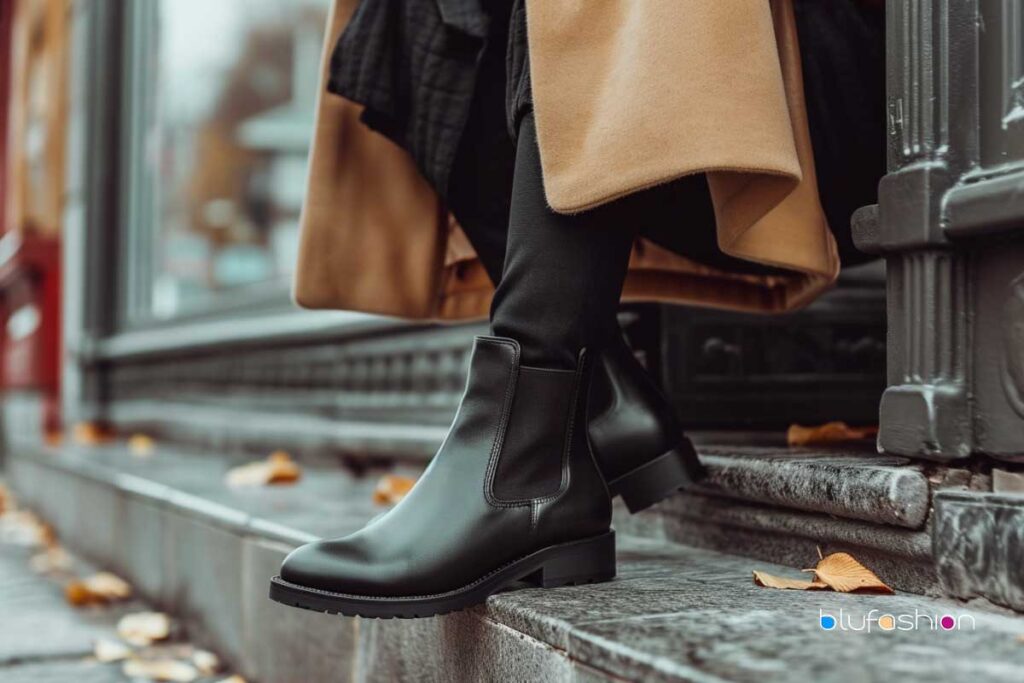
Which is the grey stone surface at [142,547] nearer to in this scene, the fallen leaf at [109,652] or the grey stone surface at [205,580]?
the grey stone surface at [205,580]

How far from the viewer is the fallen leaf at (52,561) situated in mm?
2867

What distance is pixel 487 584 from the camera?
102 cm

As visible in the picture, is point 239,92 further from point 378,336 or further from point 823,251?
point 823,251

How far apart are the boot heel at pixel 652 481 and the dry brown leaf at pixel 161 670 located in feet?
3.08

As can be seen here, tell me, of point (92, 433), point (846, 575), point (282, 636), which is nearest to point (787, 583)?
point (846, 575)

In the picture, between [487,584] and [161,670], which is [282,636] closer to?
[161,670]

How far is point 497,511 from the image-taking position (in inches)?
40.1

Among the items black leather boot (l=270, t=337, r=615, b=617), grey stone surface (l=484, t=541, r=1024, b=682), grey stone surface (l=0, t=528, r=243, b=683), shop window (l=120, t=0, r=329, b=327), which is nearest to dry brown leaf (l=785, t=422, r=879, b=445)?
Result: grey stone surface (l=484, t=541, r=1024, b=682)

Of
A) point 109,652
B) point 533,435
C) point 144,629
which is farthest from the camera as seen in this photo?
point 144,629

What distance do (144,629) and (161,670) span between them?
28cm

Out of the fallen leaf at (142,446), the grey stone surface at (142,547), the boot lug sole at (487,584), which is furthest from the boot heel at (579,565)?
the fallen leaf at (142,446)

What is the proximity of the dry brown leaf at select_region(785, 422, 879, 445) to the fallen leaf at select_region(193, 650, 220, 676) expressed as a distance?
1.05 metres

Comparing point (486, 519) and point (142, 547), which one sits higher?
point (486, 519)

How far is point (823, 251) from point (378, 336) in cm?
185
